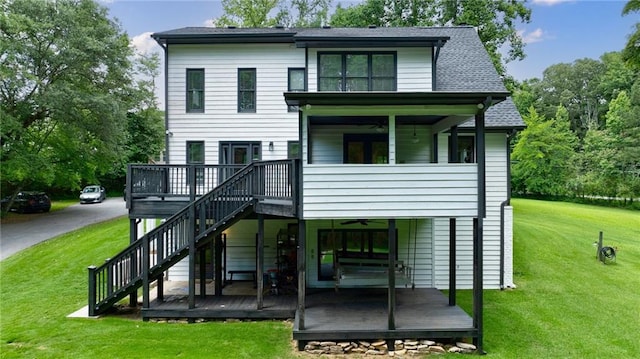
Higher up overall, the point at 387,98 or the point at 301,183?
the point at 387,98

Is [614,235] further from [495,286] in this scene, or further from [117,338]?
[117,338]

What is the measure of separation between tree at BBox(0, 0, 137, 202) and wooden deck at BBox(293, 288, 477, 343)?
61.3 feet

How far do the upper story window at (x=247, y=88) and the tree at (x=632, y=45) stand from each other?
38.2 ft

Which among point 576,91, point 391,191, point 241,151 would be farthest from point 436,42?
point 576,91

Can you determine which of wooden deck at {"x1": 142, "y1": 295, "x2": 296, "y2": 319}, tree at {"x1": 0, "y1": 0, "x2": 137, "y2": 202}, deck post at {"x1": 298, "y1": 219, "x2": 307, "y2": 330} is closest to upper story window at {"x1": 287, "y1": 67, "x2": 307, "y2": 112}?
deck post at {"x1": 298, "y1": 219, "x2": 307, "y2": 330}

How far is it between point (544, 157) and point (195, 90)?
3621 cm

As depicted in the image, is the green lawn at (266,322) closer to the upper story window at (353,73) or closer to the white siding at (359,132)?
the white siding at (359,132)

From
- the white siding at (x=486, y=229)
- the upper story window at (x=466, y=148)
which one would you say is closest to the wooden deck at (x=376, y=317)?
the white siding at (x=486, y=229)

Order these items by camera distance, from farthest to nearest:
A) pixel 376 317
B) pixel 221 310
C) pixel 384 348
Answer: pixel 221 310, pixel 376 317, pixel 384 348

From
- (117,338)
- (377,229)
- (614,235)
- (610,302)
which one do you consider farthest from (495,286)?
(614,235)

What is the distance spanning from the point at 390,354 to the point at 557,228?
57.9ft

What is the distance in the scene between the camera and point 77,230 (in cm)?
1850

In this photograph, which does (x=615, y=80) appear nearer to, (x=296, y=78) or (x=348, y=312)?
(x=296, y=78)

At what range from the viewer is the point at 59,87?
20.3 meters
